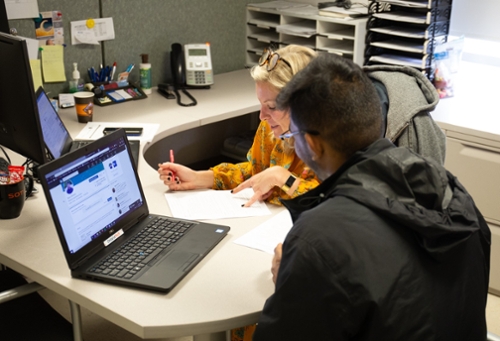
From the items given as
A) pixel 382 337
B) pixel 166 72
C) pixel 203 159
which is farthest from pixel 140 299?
pixel 203 159

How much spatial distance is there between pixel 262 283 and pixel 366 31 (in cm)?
178

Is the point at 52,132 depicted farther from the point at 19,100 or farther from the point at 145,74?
the point at 145,74

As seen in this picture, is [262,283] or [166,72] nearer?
[262,283]

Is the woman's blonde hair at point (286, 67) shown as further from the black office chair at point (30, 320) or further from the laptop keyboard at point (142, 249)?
the black office chair at point (30, 320)

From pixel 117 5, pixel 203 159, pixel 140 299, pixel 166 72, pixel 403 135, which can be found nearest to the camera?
pixel 140 299

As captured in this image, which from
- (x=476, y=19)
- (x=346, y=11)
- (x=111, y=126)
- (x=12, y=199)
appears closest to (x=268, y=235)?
(x=12, y=199)

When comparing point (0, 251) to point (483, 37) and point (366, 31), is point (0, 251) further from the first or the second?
point (483, 37)

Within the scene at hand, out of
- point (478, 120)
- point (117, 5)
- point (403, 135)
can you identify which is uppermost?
point (117, 5)

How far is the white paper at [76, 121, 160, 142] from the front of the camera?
2.21 meters

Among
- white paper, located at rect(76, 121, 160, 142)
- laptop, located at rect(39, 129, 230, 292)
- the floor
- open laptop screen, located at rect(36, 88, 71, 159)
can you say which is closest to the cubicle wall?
white paper, located at rect(76, 121, 160, 142)

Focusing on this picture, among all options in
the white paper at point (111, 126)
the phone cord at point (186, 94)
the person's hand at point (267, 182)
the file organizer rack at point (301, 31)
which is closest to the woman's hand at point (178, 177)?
the person's hand at point (267, 182)

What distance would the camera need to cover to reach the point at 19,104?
170 cm

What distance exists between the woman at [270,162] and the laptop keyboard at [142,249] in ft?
0.79

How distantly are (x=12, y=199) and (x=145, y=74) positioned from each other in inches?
50.3
